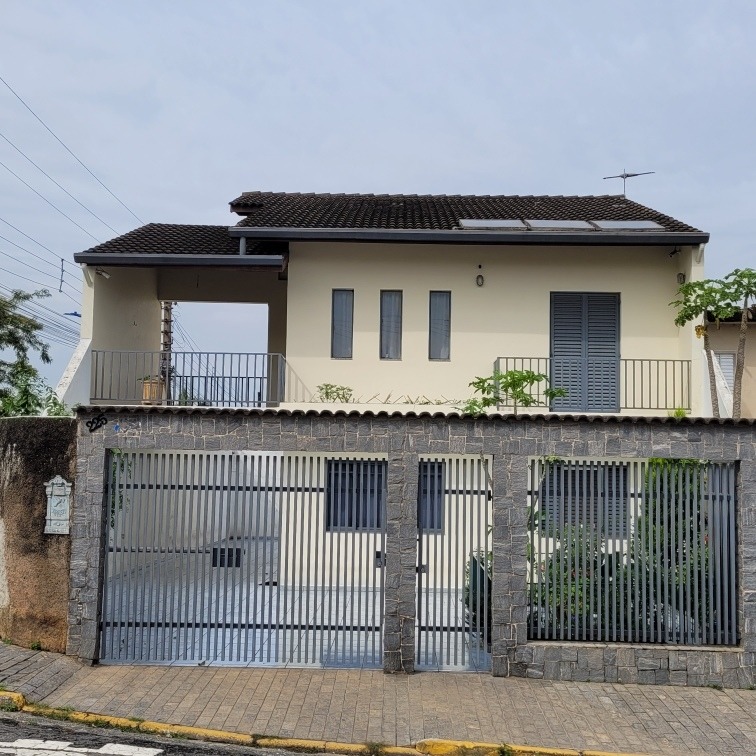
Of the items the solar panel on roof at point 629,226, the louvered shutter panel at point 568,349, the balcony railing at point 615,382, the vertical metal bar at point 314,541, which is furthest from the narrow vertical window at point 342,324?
the vertical metal bar at point 314,541

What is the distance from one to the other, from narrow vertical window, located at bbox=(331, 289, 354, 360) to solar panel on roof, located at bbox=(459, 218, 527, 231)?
2.45 meters

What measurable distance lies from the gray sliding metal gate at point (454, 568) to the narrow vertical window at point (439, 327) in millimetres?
5796

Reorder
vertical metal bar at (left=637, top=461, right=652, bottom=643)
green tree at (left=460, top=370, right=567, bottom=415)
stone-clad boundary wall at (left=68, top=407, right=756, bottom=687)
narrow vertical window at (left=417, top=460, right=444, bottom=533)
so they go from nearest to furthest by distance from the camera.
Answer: stone-clad boundary wall at (left=68, top=407, right=756, bottom=687) < vertical metal bar at (left=637, top=461, right=652, bottom=643) < narrow vertical window at (left=417, top=460, right=444, bottom=533) < green tree at (left=460, top=370, right=567, bottom=415)

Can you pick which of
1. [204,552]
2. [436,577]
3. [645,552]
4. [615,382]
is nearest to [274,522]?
[204,552]

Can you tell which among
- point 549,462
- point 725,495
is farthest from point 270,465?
point 725,495

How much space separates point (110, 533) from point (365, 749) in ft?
12.1

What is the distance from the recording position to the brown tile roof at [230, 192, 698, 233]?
1430 cm

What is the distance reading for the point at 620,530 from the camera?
8.20 meters

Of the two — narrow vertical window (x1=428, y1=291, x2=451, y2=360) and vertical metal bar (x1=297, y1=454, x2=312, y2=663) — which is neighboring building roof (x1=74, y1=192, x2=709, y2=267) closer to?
narrow vertical window (x1=428, y1=291, x2=451, y2=360)

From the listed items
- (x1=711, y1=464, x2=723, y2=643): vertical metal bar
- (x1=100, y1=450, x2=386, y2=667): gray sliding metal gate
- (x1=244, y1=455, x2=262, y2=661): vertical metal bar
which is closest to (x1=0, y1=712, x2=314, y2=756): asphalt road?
(x1=100, y1=450, x2=386, y2=667): gray sliding metal gate

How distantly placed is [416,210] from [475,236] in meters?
3.15

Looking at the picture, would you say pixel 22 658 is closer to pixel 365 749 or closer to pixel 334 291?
pixel 365 749

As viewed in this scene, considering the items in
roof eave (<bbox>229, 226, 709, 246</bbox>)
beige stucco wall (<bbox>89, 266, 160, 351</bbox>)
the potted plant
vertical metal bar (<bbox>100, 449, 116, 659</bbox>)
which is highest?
roof eave (<bbox>229, 226, 709, 246</bbox>)

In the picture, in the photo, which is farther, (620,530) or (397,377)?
(397,377)
